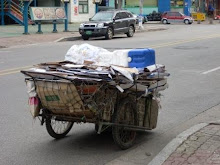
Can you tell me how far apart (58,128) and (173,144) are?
1750 mm

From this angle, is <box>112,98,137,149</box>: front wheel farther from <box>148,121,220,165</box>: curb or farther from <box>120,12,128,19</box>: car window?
<box>120,12,128,19</box>: car window

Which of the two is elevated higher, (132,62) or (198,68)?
(132,62)

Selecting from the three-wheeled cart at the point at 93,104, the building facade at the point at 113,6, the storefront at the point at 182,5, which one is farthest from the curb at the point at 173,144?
the storefront at the point at 182,5

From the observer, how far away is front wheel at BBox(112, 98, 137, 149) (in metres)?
5.52

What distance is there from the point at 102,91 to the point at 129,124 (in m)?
0.79

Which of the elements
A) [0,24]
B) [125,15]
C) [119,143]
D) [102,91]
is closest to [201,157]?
[119,143]

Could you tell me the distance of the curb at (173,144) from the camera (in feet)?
16.8

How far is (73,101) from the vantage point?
5.23 m

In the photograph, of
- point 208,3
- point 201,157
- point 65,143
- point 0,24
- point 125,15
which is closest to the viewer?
point 201,157

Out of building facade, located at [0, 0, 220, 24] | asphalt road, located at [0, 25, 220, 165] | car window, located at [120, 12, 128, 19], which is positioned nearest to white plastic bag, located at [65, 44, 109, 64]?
asphalt road, located at [0, 25, 220, 165]

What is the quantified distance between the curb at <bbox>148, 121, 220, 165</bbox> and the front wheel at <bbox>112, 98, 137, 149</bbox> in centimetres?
54

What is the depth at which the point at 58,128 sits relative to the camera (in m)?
6.33

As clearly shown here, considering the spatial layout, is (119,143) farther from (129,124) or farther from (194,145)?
(194,145)

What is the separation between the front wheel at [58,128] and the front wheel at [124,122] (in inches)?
38.7
